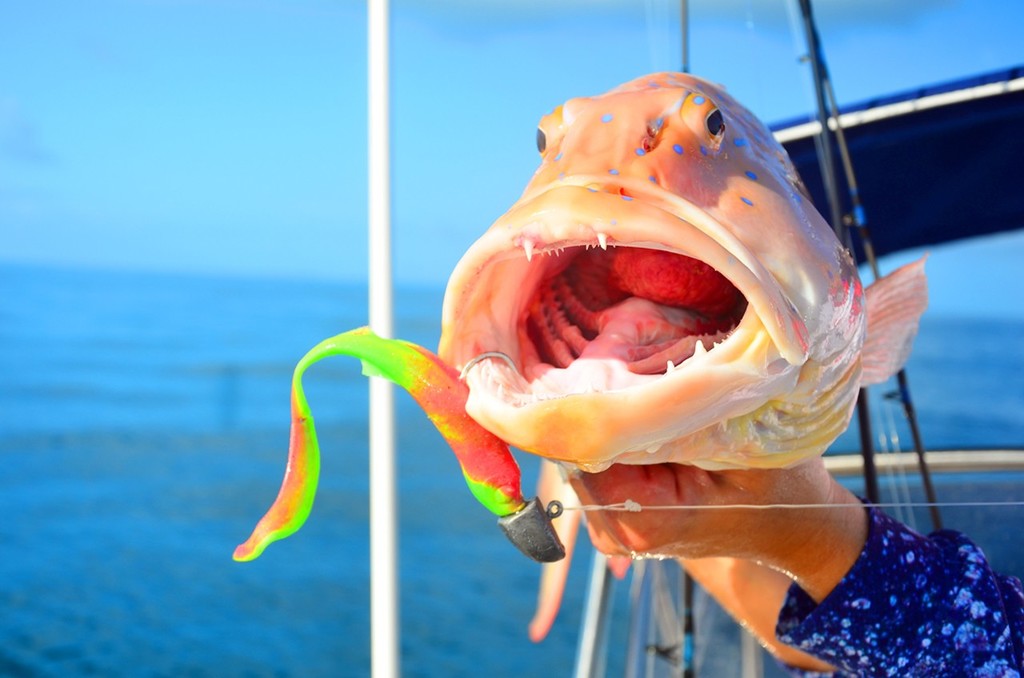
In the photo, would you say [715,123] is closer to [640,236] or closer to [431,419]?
[640,236]

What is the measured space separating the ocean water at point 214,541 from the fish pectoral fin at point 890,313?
3.49 feet

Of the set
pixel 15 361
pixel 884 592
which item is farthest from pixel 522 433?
pixel 15 361

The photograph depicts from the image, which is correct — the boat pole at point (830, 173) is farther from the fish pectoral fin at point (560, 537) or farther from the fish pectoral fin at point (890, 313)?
the fish pectoral fin at point (560, 537)

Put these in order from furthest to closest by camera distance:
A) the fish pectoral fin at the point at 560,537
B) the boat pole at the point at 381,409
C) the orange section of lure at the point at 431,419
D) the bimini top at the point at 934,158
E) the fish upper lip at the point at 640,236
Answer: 1. the bimini top at the point at 934,158
2. the boat pole at the point at 381,409
3. the fish pectoral fin at the point at 560,537
4. the orange section of lure at the point at 431,419
5. the fish upper lip at the point at 640,236

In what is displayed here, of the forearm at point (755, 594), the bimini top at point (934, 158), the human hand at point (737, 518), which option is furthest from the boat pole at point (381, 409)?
the bimini top at point (934, 158)

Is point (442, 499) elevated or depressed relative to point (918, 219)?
depressed

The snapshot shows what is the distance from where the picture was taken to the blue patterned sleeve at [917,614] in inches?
35.8

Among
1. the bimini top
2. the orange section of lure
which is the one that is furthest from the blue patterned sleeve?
the bimini top

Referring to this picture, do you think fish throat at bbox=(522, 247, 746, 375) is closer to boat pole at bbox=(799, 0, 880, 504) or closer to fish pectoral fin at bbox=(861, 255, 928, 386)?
fish pectoral fin at bbox=(861, 255, 928, 386)

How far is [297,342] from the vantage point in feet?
61.7

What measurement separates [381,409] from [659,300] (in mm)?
795

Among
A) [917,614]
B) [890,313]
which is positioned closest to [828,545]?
[917,614]

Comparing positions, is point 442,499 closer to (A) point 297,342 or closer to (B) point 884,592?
(A) point 297,342

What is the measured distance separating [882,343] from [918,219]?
3.93 ft
